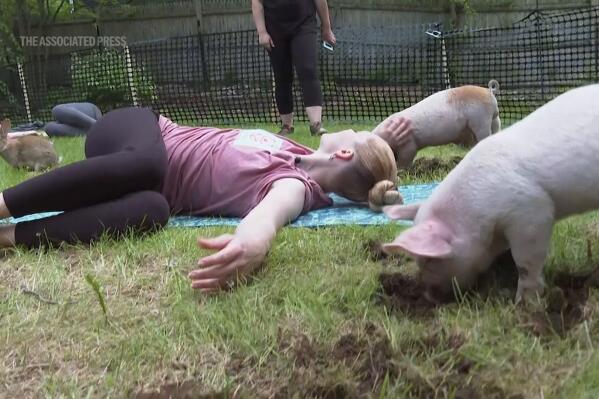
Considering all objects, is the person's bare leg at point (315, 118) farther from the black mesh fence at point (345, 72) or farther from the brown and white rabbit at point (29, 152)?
the brown and white rabbit at point (29, 152)

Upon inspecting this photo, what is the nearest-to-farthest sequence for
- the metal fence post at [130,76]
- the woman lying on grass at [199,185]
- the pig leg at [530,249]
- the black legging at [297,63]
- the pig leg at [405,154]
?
the pig leg at [530,249]
the woman lying on grass at [199,185]
the pig leg at [405,154]
the black legging at [297,63]
the metal fence post at [130,76]

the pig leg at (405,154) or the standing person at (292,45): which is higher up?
the standing person at (292,45)

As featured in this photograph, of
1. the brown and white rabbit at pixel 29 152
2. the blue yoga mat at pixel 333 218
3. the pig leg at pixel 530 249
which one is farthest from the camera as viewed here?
the brown and white rabbit at pixel 29 152

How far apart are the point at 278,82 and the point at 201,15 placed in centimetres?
803

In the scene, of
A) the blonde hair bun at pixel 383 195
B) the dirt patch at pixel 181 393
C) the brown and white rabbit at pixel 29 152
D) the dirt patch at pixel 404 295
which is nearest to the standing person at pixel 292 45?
the brown and white rabbit at pixel 29 152

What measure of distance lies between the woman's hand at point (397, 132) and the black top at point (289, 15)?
246cm

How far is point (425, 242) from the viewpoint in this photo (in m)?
1.73

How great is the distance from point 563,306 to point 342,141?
1.83 m

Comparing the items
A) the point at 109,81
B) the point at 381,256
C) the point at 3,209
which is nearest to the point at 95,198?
the point at 3,209

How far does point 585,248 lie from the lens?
2162mm

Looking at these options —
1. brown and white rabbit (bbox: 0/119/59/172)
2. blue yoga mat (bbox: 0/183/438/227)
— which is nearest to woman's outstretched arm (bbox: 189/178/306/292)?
blue yoga mat (bbox: 0/183/438/227)

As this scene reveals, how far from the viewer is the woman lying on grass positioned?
2500mm

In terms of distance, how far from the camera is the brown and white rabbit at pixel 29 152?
551 cm

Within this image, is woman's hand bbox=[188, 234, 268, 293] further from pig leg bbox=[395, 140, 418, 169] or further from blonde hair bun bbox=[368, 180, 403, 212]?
pig leg bbox=[395, 140, 418, 169]
